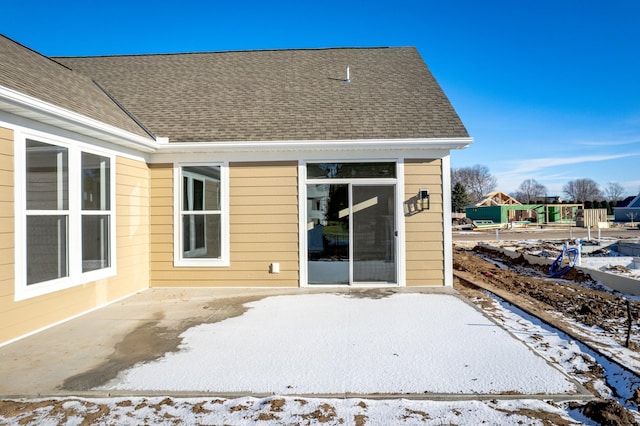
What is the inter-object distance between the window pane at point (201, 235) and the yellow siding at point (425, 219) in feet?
10.9

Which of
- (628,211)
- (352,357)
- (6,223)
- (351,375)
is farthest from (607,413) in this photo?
(628,211)

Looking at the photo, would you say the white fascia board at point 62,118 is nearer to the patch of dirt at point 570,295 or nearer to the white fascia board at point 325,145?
the white fascia board at point 325,145

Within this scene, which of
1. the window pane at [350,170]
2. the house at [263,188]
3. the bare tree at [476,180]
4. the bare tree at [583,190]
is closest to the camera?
the house at [263,188]

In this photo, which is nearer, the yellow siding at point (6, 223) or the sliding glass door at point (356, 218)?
the yellow siding at point (6, 223)

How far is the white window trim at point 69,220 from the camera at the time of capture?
4020 mm

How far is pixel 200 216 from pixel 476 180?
6883 centimetres

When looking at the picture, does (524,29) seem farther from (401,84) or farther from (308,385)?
(308,385)

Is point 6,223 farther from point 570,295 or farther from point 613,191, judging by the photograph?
point 613,191

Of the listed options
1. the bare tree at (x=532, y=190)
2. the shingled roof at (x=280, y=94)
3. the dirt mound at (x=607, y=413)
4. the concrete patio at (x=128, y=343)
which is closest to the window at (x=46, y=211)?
the concrete patio at (x=128, y=343)

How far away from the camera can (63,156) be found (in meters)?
4.69

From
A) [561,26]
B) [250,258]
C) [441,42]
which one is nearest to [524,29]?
[561,26]

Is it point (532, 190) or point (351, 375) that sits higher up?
point (532, 190)

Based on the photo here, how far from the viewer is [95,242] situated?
5262 mm

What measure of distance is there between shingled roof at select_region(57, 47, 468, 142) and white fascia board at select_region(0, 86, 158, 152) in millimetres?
1071
